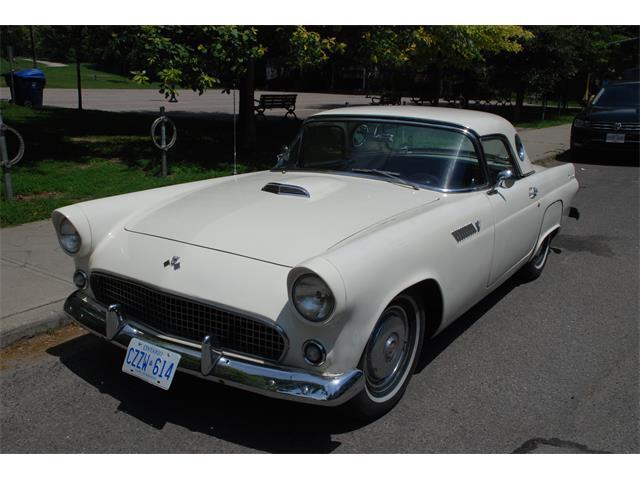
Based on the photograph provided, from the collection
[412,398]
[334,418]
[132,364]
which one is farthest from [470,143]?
[132,364]

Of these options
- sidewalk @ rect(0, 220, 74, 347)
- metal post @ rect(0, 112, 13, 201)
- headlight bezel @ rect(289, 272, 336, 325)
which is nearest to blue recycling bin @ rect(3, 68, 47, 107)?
metal post @ rect(0, 112, 13, 201)

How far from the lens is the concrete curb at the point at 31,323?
3.78m

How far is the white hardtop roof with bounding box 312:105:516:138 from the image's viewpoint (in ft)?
13.5

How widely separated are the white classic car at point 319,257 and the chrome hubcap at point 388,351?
11 mm

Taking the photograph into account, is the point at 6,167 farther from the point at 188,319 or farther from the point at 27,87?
the point at 27,87

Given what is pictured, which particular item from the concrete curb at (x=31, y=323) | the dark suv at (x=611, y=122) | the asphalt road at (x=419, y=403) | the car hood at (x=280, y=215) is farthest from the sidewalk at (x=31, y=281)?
→ the dark suv at (x=611, y=122)

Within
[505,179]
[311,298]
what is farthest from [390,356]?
[505,179]

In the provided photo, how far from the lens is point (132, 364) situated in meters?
2.95

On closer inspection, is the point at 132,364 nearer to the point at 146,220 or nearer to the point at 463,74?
the point at 146,220

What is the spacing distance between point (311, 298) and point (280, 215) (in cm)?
82

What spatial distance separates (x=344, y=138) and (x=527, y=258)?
1.76m

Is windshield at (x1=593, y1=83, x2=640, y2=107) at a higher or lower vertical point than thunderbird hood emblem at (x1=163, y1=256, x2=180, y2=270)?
higher

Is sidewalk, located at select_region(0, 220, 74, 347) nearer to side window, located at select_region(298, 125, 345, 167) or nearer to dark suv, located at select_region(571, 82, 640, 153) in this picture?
side window, located at select_region(298, 125, 345, 167)

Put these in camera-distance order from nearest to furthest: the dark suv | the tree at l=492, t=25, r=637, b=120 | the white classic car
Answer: the white classic car
the dark suv
the tree at l=492, t=25, r=637, b=120
